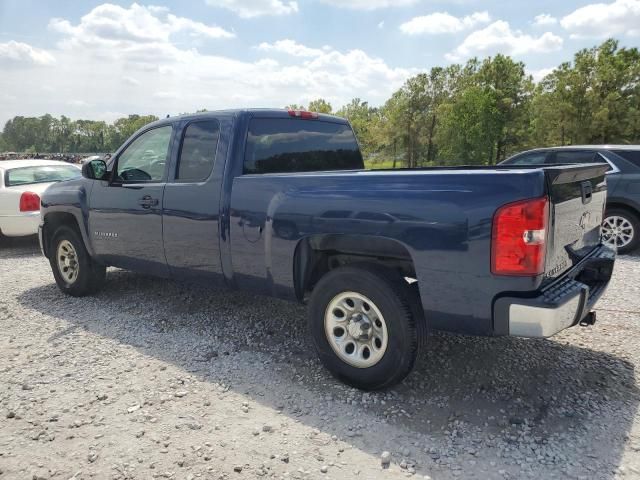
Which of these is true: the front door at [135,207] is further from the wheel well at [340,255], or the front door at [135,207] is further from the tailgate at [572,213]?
the tailgate at [572,213]

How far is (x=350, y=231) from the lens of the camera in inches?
124

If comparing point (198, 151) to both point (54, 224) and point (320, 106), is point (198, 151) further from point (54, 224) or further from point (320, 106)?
point (320, 106)

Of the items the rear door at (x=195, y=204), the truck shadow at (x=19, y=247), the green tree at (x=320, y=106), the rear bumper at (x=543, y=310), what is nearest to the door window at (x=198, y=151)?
the rear door at (x=195, y=204)

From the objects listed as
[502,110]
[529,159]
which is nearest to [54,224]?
[529,159]

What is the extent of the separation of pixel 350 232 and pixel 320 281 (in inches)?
17.8

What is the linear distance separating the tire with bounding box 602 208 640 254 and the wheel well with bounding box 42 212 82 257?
7.21m

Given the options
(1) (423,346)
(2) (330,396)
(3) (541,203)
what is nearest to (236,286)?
(2) (330,396)

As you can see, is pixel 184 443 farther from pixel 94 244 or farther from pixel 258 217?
pixel 94 244

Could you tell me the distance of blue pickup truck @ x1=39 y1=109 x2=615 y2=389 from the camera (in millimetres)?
2686

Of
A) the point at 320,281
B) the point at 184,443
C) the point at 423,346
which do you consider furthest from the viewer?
the point at 320,281

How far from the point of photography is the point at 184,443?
2836 millimetres

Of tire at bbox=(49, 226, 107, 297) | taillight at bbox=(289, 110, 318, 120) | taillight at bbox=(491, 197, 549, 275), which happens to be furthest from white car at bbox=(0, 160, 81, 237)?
taillight at bbox=(491, 197, 549, 275)

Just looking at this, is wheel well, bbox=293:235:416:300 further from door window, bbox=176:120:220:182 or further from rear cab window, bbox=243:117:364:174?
door window, bbox=176:120:220:182

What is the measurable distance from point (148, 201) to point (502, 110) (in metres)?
41.1
